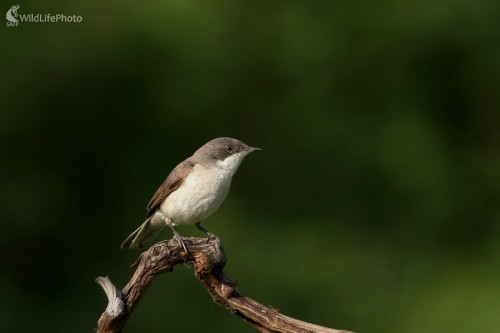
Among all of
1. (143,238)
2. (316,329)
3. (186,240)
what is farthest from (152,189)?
(316,329)

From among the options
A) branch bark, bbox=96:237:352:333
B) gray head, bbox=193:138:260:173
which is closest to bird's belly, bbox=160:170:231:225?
gray head, bbox=193:138:260:173

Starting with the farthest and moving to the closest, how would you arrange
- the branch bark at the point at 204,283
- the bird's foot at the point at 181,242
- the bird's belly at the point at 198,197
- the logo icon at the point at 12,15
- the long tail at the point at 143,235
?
the logo icon at the point at 12,15 < the long tail at the point at 143,235 < the bird's belly at the point at 198,197 < the bird's foot at the point at 181,242 < the branch bark at the point at 204,283

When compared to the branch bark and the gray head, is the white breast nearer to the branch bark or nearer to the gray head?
the gray head

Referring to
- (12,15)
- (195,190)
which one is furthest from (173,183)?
(12,15)

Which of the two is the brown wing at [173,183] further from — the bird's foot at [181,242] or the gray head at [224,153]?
the bird's foot at [181,242]

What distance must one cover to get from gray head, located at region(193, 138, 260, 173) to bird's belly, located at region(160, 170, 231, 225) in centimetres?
12

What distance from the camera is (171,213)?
5.69 metres

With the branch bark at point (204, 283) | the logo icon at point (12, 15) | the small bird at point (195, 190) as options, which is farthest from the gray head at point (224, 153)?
the logo icon at point (12, 15)

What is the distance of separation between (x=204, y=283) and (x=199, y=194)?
1.19m

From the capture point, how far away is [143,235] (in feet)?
19.7

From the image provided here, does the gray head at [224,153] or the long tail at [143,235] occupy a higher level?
the gray head at [224,153]

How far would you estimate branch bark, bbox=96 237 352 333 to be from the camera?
3934mm

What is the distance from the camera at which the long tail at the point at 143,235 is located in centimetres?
596

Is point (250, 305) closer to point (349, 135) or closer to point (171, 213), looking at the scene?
point (171, 213)
